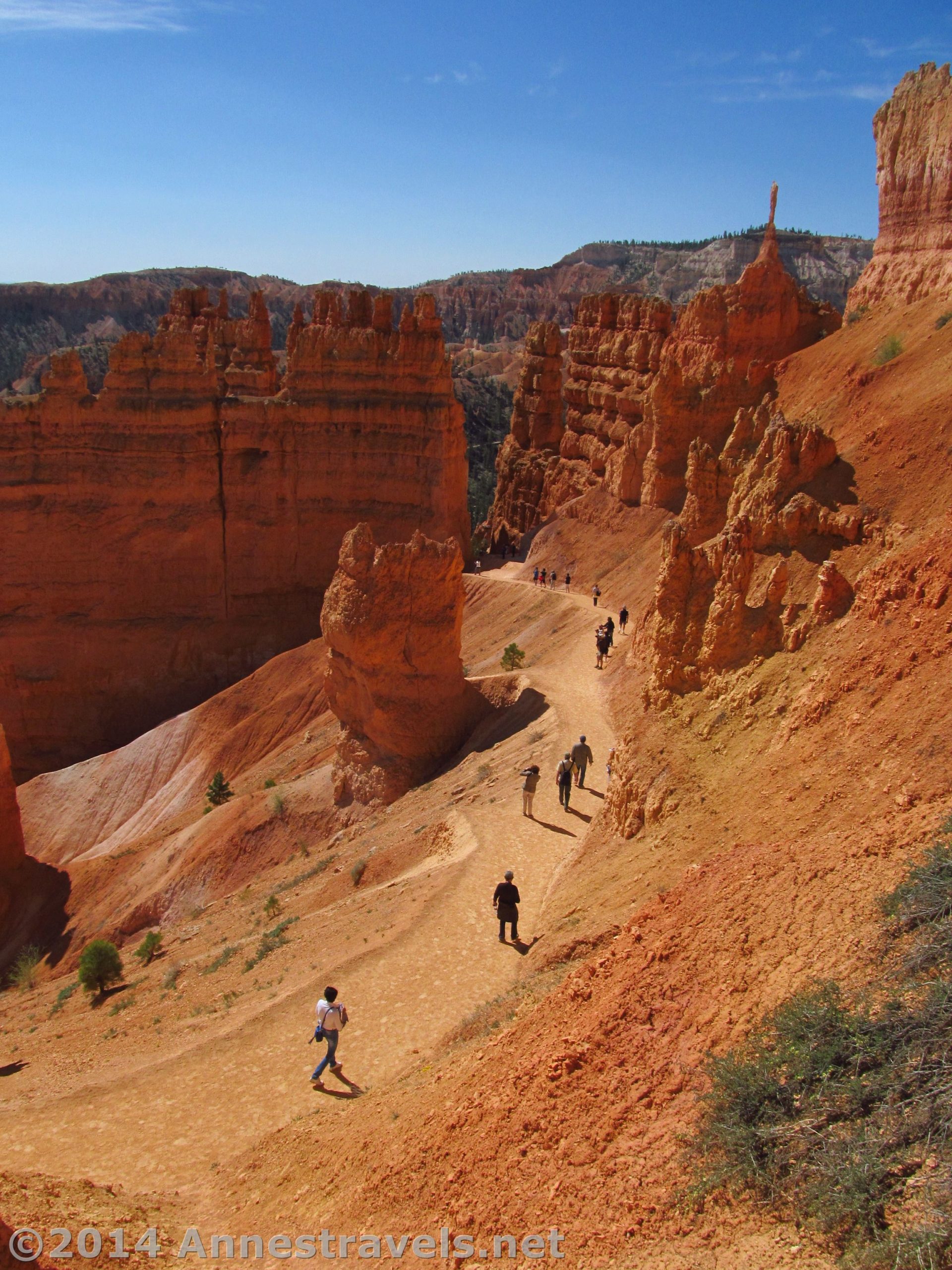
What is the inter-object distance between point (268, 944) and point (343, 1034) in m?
4.25

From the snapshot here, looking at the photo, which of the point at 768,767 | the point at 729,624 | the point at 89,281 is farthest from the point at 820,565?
the point at 89,281

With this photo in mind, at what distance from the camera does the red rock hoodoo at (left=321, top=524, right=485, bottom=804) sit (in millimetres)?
21328

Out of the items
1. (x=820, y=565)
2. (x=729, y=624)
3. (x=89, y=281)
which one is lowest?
(x=729, y=624)

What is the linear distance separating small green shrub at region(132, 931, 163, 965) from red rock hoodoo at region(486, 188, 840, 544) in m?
15.8

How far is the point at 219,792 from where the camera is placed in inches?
1030

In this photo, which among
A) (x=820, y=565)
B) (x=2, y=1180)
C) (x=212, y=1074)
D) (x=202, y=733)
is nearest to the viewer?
(x=2, y=1180)

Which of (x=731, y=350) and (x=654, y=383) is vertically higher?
(x=731, y=350)

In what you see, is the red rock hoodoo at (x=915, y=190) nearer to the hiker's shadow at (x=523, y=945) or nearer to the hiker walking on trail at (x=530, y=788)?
the hiker walking on trail at (x=530, y=788)

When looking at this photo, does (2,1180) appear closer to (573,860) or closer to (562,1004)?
(562,1004)

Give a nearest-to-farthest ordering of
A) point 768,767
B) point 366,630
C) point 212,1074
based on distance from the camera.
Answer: point 768,767 → point 212,1074 → point 366,630

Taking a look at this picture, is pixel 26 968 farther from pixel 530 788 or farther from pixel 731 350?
pixel 731 350

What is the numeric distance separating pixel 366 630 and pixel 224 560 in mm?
15896

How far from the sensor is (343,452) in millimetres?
35156
